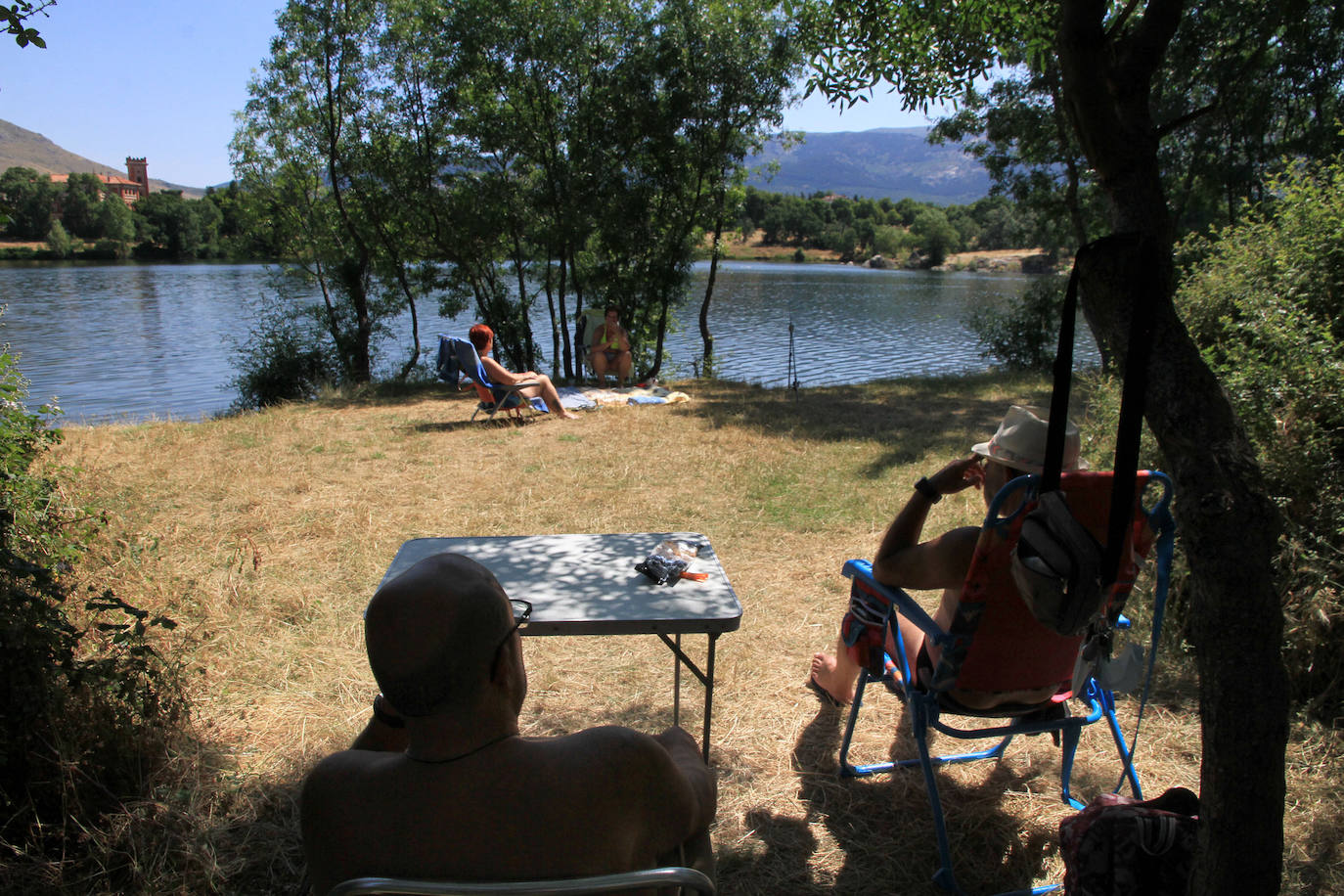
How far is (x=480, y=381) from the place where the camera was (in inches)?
324

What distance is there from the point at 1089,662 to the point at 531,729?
6.38 feet

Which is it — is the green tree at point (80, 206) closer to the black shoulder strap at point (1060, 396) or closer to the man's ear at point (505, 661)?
the man's ear at point (505, 661)

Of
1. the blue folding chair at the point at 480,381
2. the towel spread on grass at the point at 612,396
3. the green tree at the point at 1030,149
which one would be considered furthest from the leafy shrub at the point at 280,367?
the green tree at the point at 1030,149

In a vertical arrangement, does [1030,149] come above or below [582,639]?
above

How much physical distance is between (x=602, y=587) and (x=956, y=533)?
1.04 metres

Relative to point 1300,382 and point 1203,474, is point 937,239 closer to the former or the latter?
point 1300,382

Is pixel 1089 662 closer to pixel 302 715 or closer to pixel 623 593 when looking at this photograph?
pixel 623 593

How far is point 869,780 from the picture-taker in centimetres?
269

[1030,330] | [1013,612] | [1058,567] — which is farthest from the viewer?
[1030,330]

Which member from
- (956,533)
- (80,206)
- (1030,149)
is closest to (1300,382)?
(956,533)

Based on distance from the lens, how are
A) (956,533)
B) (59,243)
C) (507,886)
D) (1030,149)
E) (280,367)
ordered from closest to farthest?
(507,886) → (956,533) → (1030,149) → (280,367) → (59,243)

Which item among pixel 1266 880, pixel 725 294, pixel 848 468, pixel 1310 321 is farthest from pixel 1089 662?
pixel 725 294

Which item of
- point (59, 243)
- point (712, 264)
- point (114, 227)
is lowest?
point (712, 264)

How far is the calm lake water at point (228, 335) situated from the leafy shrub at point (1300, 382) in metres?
6.92
